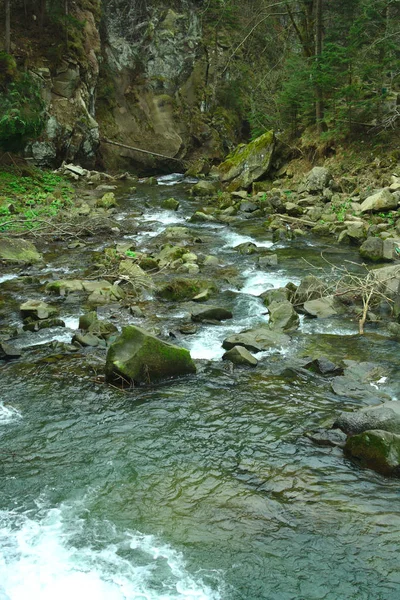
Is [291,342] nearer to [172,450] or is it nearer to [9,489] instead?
[172,450]

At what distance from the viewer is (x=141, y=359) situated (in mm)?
7680

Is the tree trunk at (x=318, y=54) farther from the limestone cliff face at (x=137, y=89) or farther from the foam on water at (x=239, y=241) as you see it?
the limestone cliff face at (x=137, y=89)

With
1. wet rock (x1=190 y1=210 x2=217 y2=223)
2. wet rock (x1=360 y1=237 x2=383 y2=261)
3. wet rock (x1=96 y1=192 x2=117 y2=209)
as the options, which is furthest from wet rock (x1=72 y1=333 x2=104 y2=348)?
wet rock (x1=96 y1=192 x2=117 y2=209)

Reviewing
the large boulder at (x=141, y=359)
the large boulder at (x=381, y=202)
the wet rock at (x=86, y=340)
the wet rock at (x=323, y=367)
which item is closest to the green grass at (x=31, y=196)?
the wet rock at (x=86, y=340)

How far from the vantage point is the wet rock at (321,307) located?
34.2 feet

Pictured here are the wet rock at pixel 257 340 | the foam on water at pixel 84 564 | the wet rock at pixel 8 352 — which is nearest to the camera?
the foam on water at pixel 84 564

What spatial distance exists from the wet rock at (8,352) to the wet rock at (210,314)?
127 inches

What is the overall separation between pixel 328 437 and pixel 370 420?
20.6 inches

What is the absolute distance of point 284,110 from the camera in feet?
82.3

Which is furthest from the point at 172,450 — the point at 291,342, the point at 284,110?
the point at 284,110

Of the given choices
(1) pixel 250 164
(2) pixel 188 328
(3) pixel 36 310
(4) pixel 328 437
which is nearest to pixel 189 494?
(4) pixel 328 437

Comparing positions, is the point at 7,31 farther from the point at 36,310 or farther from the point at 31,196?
the point at 36,310

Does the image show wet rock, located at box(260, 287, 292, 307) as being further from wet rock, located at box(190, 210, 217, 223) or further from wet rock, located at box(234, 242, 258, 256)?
wet rock, located at box(190, 210, 217, 223)

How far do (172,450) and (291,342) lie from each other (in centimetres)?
358
